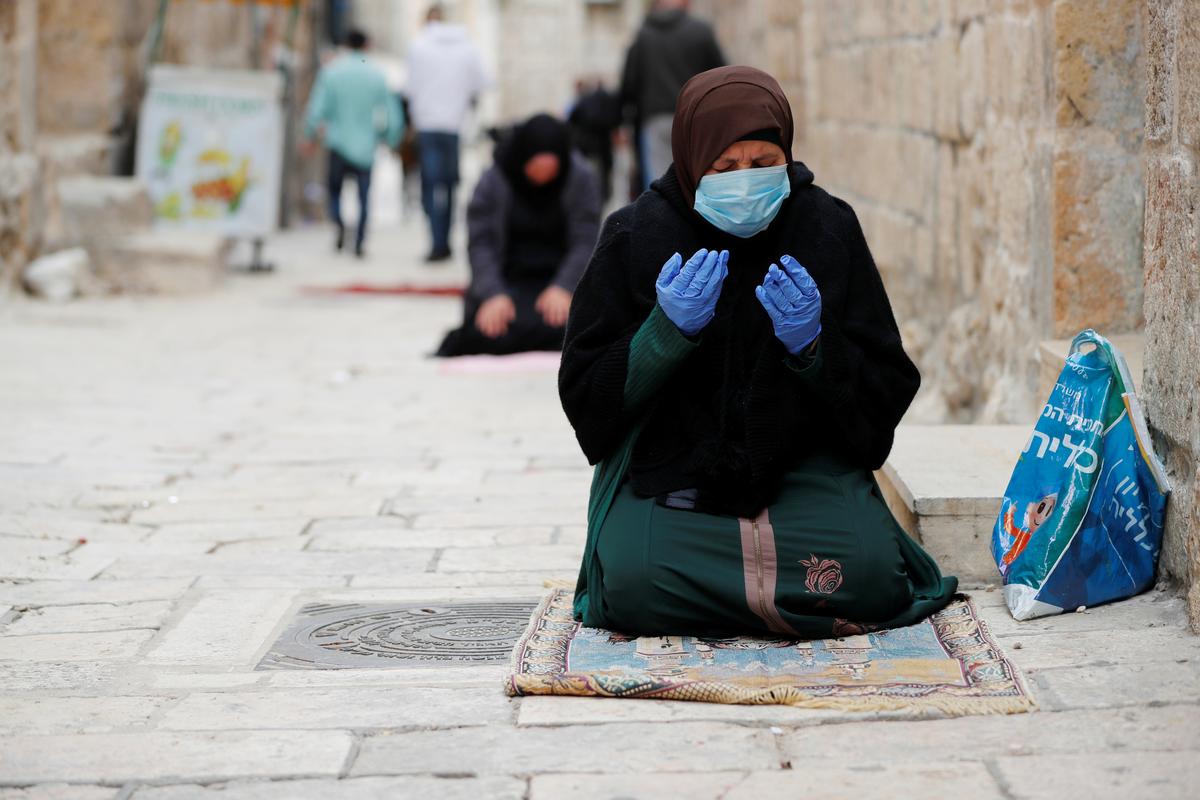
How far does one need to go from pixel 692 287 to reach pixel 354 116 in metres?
9.91

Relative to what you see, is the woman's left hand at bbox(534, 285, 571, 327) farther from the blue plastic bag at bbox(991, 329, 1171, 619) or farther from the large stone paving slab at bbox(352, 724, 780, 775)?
the large stone paving slab at bbox(352, 724, 780, 775)

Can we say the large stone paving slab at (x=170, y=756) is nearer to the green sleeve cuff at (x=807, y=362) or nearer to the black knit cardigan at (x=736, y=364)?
the black knit cardigan at (x=736, y=364)

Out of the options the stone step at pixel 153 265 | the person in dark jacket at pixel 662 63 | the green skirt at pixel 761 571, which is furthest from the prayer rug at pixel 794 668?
the person in dark jacket at pixel 662 63

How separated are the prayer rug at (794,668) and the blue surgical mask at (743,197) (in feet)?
2.72

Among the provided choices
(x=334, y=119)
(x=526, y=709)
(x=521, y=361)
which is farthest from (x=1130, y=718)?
(x=334, y=119)

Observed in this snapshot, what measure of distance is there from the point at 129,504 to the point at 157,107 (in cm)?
622

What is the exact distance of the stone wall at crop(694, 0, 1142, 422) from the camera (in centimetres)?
457

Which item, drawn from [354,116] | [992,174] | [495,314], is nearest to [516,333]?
[495,314]

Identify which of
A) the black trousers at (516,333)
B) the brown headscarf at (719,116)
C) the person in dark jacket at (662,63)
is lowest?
the black trousers at (516,333)

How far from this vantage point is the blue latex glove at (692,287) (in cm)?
319

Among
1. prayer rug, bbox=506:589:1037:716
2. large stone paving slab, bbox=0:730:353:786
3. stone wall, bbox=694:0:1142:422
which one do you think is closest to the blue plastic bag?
prayer rug, bbox=506:589:1037:716

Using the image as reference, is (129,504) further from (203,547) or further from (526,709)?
(526,709)

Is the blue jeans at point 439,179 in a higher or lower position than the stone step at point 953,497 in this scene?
higher

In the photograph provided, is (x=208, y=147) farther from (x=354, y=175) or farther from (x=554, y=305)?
(x=554, y=305)
